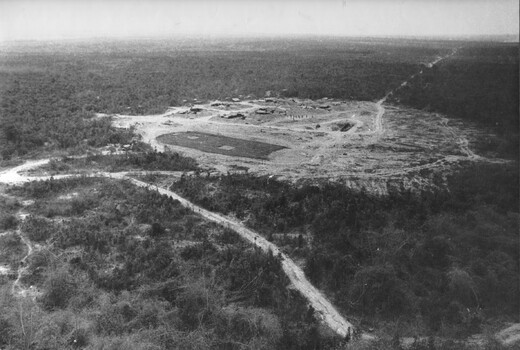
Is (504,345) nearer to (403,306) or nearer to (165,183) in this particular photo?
(403,306)

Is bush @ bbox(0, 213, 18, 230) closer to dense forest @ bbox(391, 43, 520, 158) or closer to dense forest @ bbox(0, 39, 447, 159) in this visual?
dense forest @ bbox(0, 39, 447, 159)

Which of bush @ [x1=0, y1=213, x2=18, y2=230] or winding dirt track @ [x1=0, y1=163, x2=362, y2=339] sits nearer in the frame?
winding dirt track @ [x1=0, y1=163, x2=362, y2=339]

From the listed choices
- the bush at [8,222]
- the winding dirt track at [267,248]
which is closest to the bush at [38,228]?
the winding dirt track at [267,248]

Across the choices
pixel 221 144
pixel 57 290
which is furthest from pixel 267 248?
pixel 221 144

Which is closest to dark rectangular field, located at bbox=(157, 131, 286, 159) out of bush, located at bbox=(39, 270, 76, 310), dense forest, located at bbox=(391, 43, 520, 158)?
bush, located at bbox=(39, 270, 76, 310)

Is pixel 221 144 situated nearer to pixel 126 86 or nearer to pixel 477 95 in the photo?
pixel 126 86

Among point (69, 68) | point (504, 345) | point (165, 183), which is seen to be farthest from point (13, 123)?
point (69, 68)
